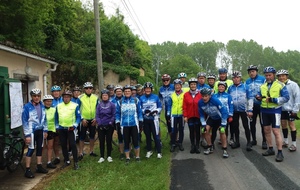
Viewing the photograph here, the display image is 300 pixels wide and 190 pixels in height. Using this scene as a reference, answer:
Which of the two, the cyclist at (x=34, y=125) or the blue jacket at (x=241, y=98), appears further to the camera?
the blue jacket at (x=241, y=98)

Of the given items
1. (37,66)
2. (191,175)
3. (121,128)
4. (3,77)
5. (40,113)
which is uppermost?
(37,66)

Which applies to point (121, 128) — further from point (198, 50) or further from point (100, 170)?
point (198, 50)

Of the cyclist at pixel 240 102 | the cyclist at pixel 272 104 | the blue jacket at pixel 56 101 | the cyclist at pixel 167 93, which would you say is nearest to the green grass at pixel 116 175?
the cyclist at pixel 167 93

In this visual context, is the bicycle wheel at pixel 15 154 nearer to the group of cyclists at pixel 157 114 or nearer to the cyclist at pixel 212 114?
the group of cyclists at pixel 157 114

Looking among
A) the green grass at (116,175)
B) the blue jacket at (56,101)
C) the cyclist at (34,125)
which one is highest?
the blue jacket at (56,101)

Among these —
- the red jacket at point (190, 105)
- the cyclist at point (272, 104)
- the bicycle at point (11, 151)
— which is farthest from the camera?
the red jacket at point (190, 105)

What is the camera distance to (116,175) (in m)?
6.54

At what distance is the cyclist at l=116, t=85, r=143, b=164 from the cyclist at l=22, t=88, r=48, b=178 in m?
1.85

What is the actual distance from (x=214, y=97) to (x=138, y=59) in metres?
21.1

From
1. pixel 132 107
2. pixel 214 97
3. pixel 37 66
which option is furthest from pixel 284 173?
pixel 37 66

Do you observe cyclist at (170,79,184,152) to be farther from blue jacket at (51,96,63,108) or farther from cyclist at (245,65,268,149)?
blue jacket at (51,96,63,108)

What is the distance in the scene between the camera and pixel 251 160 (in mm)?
7180

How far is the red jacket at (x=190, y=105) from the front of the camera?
8056 millimetres

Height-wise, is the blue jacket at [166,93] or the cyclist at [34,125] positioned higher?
the blue jacket at [166,93]
